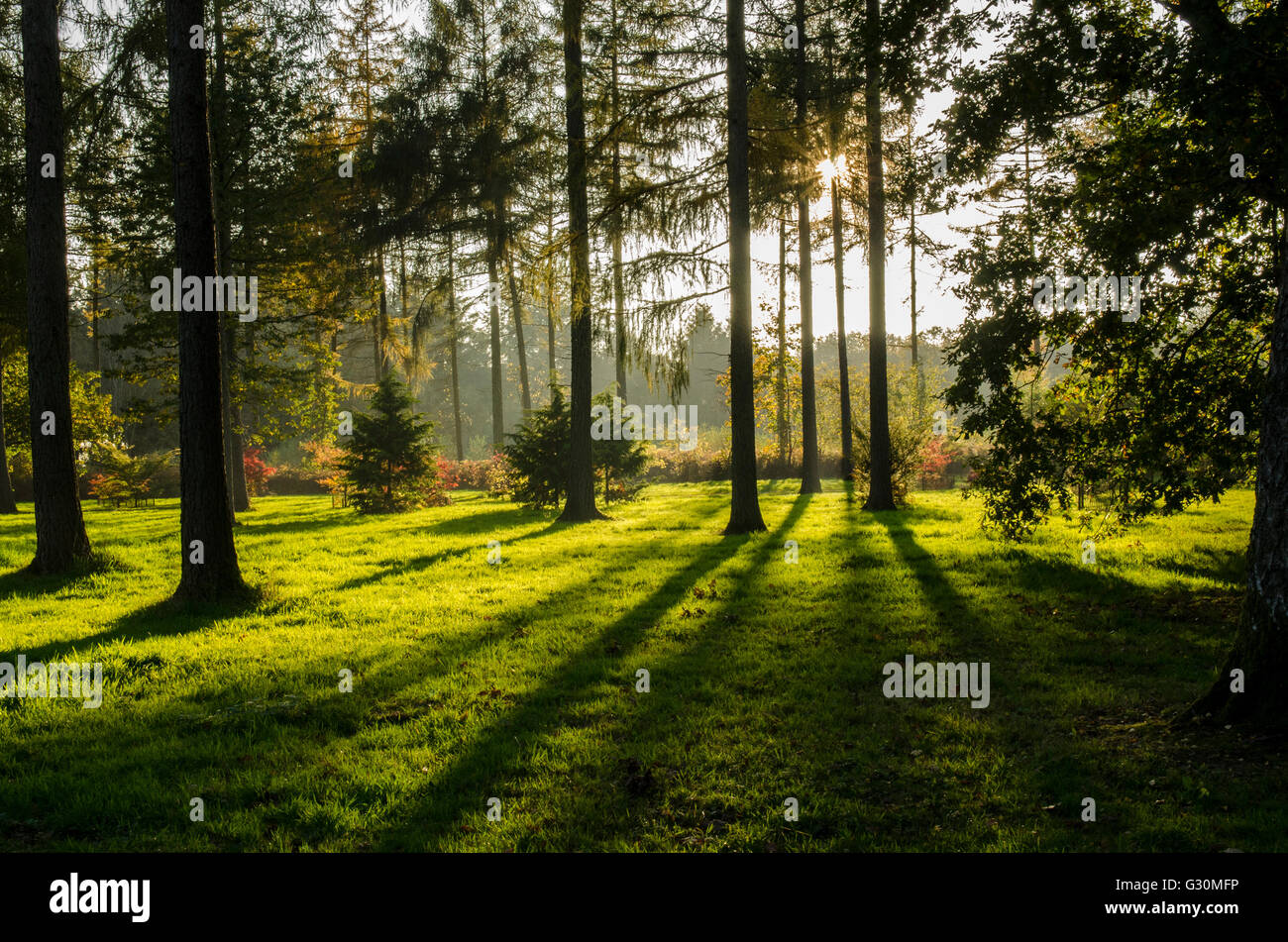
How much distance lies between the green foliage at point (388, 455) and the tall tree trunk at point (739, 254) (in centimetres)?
865

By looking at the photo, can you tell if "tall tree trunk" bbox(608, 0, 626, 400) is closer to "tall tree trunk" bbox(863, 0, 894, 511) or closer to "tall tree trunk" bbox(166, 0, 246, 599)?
"tall tree trunk" bbox(863, 0, 894, 511)

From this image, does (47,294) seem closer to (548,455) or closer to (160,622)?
(160,622)

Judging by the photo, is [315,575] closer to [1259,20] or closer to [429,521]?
[429,521]

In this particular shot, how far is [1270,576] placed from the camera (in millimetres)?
4492

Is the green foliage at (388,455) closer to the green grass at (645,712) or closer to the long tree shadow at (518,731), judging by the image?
the green grass at (645,712)

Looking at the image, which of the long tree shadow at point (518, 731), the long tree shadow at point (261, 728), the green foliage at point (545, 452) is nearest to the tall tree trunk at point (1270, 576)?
the long tree shadow at point (518, 731)

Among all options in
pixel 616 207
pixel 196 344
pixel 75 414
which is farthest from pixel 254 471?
pixel 196 344

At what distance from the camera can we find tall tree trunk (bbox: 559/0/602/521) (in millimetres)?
13617

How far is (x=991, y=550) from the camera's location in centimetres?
1083

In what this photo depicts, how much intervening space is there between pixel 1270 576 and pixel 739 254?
9.50m

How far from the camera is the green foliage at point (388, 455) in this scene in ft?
61.4

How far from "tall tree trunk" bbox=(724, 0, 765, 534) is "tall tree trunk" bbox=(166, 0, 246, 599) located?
785cm

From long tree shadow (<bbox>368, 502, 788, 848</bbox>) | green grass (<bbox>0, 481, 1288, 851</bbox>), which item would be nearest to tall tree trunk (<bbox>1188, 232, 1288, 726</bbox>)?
green grass (<bbox>0, 481, 1288, 851</bbox>)
